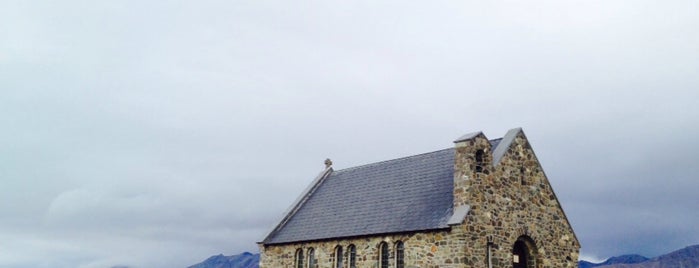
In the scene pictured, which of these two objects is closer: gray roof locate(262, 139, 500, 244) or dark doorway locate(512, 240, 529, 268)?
dark doorway locate(512, 240, 529, 268)

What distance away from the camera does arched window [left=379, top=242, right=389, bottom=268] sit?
34344mm

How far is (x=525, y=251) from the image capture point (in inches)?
1353

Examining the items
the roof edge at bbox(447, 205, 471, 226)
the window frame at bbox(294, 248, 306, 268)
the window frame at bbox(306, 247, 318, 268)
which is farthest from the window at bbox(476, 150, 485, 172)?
the window frame at bbox(294, 248, 306, 268)

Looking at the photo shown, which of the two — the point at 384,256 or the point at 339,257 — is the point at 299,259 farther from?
the point at 384,256

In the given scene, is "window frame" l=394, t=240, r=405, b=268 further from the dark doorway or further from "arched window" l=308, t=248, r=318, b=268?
"arched window" l=308, t=248, r=318, b=268

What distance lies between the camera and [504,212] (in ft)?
108

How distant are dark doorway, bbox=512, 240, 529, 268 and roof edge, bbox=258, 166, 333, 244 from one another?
1623cm

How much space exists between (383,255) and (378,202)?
14.3ft

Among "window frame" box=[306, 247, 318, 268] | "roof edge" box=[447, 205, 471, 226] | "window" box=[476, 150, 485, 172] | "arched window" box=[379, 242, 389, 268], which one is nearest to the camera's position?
"roof edge" box=[447, 205, 471, 226]

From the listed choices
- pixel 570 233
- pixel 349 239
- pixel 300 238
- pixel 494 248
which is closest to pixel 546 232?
pixel 570 233

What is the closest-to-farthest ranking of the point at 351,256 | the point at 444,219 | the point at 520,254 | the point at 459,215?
1. the point at 459,215
2. the point at 444,219
3. the point at 520,254
4. the point at 351,256

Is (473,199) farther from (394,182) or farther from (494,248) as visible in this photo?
(394,182)

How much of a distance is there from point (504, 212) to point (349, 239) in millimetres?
8933

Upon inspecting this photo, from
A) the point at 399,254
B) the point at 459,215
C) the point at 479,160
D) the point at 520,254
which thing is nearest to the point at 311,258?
the point at 399,254
